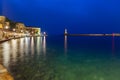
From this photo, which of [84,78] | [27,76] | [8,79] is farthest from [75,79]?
[8,79]

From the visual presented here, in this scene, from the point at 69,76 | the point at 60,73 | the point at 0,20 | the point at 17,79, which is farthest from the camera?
the point at 0,20

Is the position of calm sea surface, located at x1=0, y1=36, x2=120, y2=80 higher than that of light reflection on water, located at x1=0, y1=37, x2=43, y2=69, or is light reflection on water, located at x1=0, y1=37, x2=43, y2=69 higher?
light reflection on water, located at x1=0, y1=37, x2=43, y2=69

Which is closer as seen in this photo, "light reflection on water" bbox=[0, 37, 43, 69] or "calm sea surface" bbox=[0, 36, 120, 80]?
"calm sea surface" bbox=[0, 36, 120, 80]

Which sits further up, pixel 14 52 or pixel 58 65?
pixel 14 52

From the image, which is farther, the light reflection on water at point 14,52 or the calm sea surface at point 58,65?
the light reflection on water at point 14,52

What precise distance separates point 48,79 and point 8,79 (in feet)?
18.9

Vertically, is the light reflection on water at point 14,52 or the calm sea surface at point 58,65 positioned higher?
the light reflection on water at point 14,52

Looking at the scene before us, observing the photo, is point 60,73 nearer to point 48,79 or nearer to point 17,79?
point 48,79

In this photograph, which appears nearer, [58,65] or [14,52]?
[58,65]

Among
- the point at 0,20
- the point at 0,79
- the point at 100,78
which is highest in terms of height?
the point at 0,20

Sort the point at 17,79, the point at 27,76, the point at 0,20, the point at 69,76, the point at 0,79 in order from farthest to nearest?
the point at 0,20
the point at 69,76
the point at 27,76
the point at 17,79
the point at 0,79

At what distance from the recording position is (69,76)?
76.5ft

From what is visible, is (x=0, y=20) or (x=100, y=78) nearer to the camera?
(x=100, y=78)

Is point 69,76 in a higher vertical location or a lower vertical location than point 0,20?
lower
